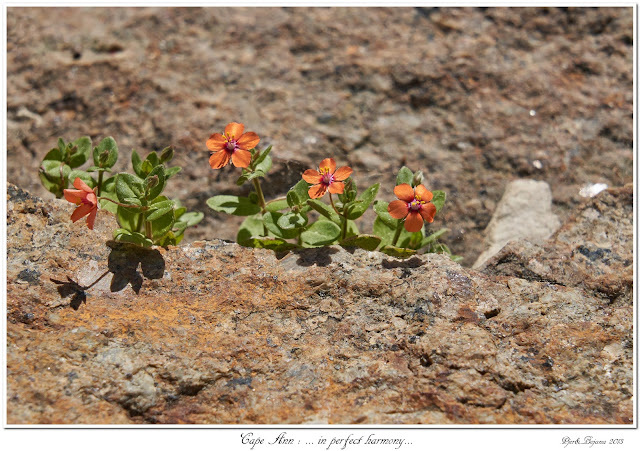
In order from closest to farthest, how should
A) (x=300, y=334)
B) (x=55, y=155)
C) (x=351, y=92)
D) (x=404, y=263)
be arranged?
(x=300, y=334), (x=404, y=263), (x=55, y=155), (x=351, y=92)

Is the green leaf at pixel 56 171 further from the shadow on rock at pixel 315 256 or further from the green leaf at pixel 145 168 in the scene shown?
the shadow on rock at pixel 315 256

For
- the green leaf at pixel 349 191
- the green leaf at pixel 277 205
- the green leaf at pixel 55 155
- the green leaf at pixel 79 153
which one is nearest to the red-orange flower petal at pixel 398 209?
the green leaf at pixel 349 191

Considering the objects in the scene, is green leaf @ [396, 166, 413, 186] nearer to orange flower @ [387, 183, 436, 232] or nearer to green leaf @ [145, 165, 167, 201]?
orange flower @ [387, 183, 436, 232]

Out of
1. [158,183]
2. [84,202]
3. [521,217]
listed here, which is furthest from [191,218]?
[521,217]

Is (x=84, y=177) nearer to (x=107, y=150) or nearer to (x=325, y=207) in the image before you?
(x=107, y=150)

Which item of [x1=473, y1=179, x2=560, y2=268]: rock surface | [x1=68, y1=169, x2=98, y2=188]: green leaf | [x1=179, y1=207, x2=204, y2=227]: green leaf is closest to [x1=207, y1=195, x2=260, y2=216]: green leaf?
[x1=179, y1=207, x2=204, y2=227]: green leaf

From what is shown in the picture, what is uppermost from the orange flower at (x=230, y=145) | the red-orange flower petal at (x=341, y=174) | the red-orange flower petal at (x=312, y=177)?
the orange flower at (x=230, y=145)
